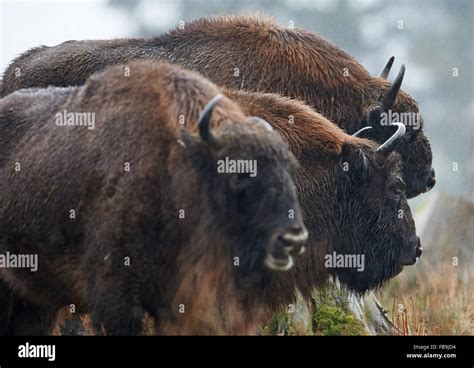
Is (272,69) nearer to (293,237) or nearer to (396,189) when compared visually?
(396,189)

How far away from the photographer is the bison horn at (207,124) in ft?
24.6

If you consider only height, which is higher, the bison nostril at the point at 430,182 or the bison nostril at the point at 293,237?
the bison nostril at the point at 430,182

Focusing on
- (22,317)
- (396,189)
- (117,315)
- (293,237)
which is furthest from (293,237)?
(22,317)

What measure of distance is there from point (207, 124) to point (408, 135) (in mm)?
3891

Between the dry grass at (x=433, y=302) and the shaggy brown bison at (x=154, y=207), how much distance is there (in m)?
2.85

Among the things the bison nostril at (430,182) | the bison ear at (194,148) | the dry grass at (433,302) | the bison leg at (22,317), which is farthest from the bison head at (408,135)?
the bison leg at (22,317)

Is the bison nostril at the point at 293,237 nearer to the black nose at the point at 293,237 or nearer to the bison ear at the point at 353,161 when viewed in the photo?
the black nose at the point at 293,237

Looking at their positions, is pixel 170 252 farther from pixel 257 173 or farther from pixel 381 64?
pixel 381 64

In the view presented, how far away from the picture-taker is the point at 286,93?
421 inches

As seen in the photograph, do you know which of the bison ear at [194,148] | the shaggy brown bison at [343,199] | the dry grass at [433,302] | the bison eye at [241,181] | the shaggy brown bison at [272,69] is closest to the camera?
the bison eye at [241,181]

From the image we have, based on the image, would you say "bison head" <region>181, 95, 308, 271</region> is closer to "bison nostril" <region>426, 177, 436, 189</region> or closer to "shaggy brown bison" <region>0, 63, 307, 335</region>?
"shaggy brown bison" <region>0, 63, 307, 335</region>

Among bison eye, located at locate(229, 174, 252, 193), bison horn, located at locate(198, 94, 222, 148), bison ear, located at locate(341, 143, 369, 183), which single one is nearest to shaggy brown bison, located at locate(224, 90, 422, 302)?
bison ear, located at locate(341, 143, 369, 183)

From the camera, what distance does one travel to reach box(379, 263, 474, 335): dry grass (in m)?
10.9
